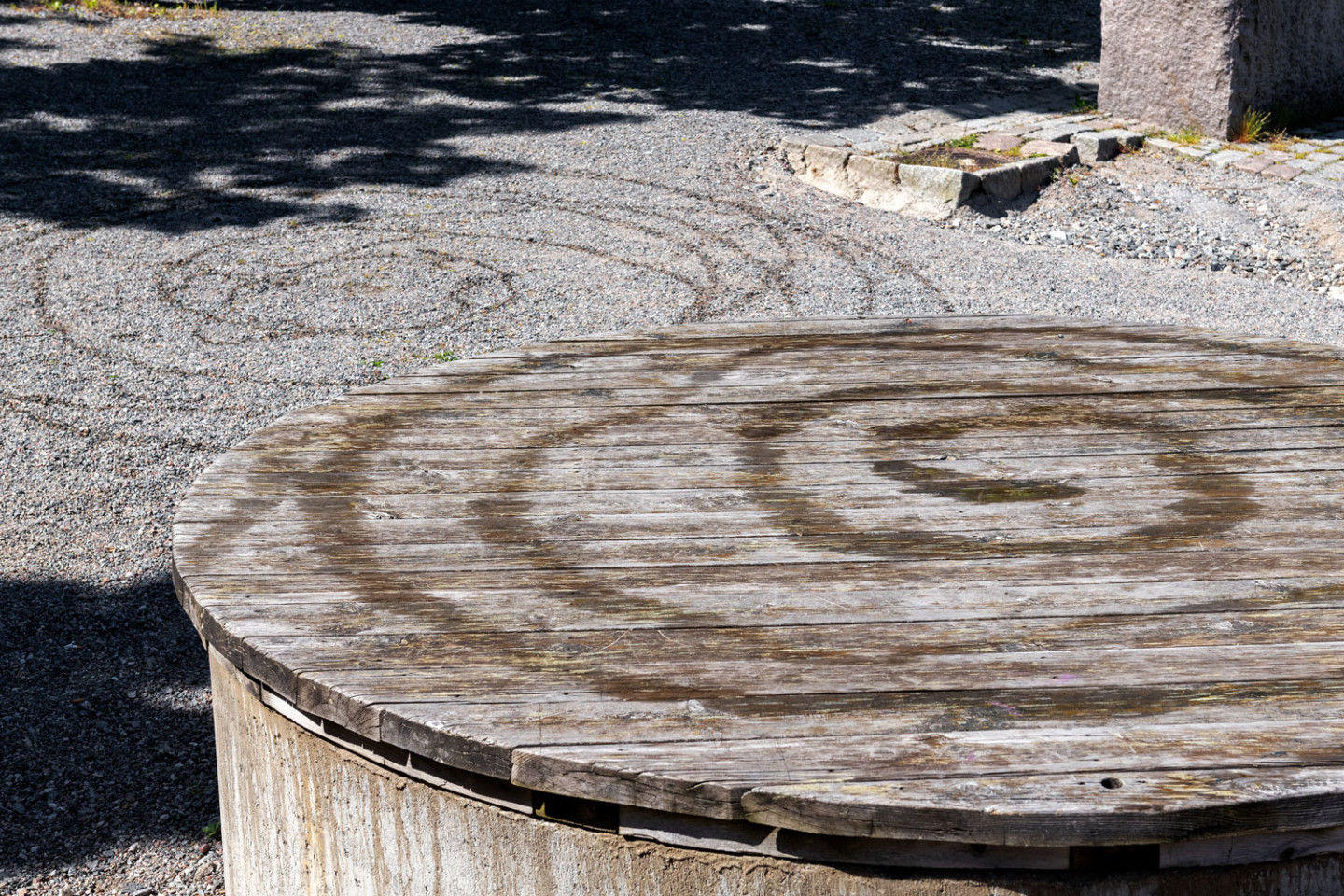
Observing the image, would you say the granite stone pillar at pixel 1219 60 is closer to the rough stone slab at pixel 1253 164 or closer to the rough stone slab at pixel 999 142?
the rough stone slab at pixel 1253 164

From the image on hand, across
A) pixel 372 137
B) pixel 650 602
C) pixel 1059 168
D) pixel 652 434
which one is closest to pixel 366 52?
pixel 372 137

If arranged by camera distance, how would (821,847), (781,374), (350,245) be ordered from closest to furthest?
(821,847), (781,374), (350,245)

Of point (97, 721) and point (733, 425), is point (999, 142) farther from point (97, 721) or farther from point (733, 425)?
point (97, 721)

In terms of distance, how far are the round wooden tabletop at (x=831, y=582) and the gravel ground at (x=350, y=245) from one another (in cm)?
103

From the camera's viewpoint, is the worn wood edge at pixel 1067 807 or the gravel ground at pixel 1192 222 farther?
the gravel ground at pixel 1192 222

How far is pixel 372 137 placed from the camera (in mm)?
7812

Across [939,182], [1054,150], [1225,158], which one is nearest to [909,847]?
[939,182]

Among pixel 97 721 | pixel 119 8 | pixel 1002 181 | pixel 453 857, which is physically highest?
pixel 119 8

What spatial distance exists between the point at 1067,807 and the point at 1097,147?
261 inches

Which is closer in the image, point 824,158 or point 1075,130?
point 824,158

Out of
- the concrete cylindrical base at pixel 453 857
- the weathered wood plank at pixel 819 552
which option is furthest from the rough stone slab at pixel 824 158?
the concrete cylindrical base at pixel 453 857

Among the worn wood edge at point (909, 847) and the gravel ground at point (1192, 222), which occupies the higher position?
the gravel ground at point (1192, 222)

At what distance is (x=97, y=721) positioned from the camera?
2.93m

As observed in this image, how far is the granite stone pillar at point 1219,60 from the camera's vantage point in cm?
732
